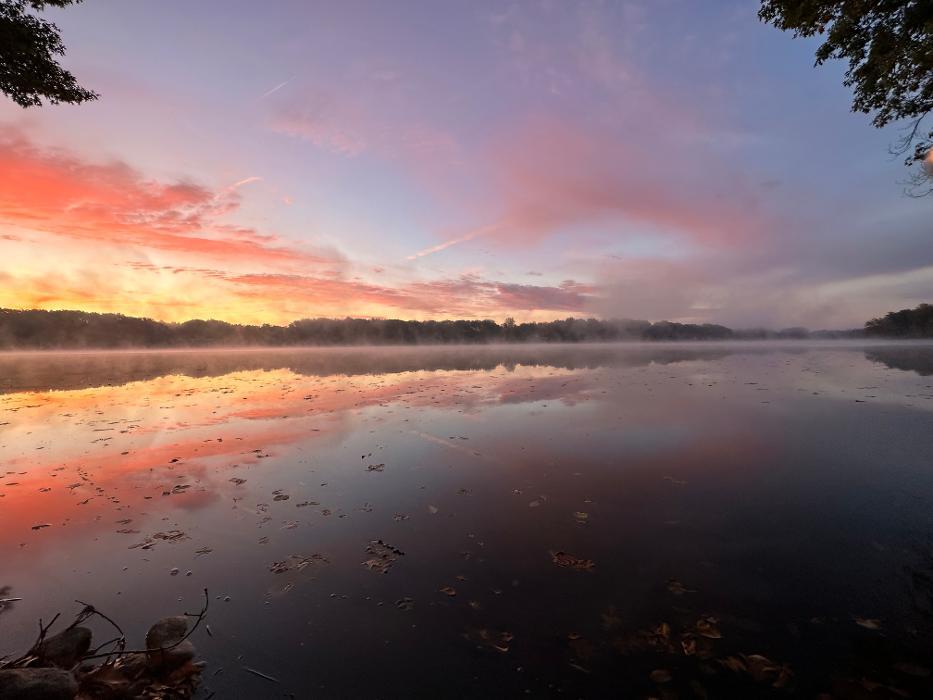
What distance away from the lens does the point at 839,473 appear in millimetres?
11211

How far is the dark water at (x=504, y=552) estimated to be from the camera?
4938mm

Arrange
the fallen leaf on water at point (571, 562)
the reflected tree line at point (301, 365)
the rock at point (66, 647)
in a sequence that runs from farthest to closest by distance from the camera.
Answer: the reflected tree line at point (301, 365), the fallen leaf on water at point (571, 562), the rock at point (66, 647)

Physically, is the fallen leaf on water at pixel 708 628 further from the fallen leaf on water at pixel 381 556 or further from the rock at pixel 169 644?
the rock at pixel 169 644

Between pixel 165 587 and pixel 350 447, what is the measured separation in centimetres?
803

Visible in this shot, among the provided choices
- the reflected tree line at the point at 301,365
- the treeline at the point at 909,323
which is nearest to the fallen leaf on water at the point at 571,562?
the reflected tree line at the point at 301,365

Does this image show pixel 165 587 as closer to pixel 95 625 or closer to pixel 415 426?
pixel 95 625

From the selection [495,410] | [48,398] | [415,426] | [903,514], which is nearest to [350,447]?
[415,426]

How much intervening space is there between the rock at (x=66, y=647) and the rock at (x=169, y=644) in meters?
0.69

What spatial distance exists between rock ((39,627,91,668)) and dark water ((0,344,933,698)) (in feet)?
2.33

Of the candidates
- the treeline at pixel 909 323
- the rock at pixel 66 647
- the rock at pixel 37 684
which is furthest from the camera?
the treeline at pixel 909 323

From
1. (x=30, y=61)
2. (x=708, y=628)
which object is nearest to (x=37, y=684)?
(x=708, y=628)

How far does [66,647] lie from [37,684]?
1072 millimetres

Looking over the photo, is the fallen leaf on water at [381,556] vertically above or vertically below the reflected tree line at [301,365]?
below

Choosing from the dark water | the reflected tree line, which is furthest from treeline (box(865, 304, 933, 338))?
the dark water
